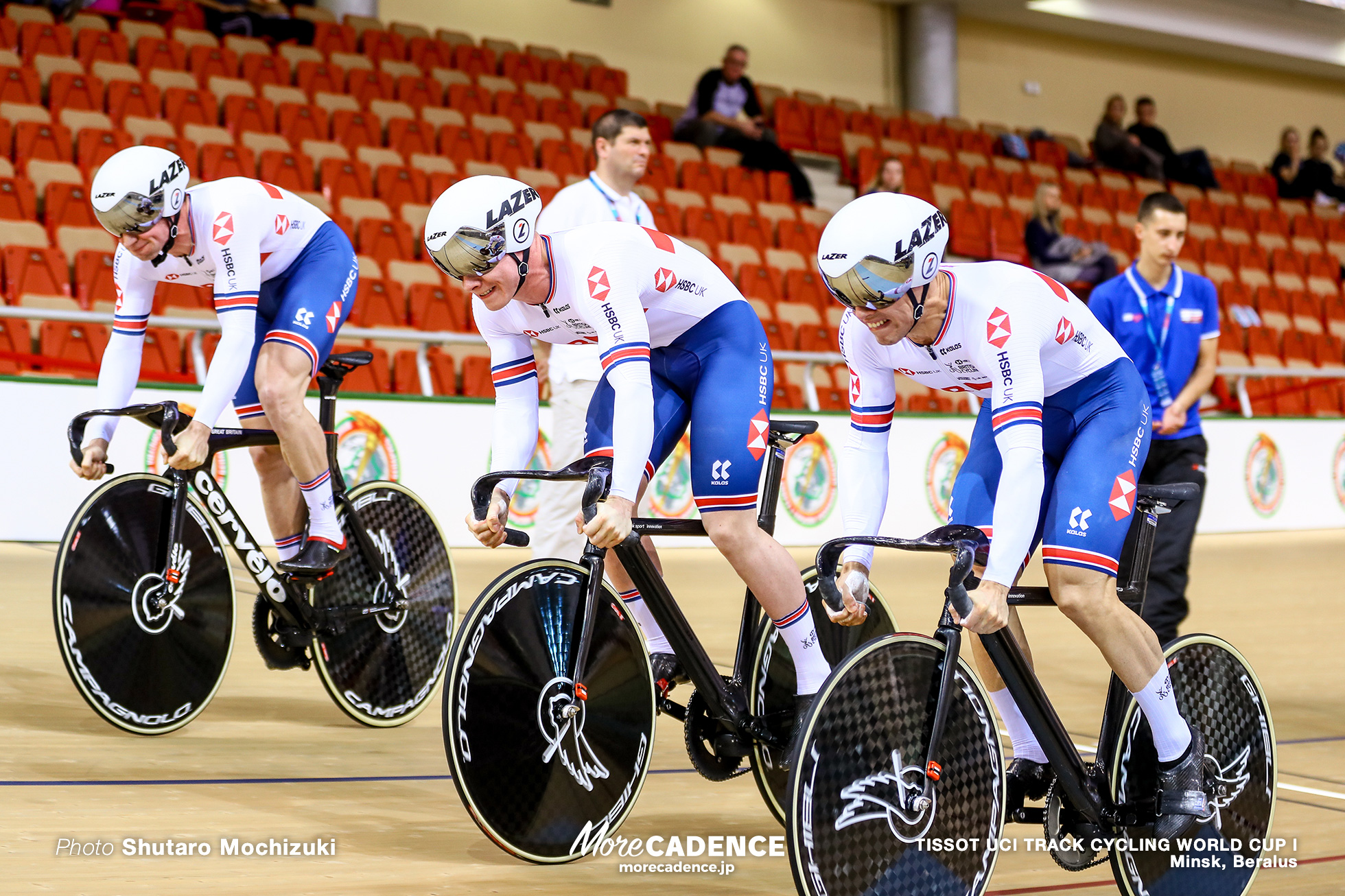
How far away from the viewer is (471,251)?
10.2 feet

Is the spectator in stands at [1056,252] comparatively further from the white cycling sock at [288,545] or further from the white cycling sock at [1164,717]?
the white cycling sock at [1164,717]

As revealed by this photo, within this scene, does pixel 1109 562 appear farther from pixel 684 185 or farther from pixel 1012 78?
pixel 1012 78

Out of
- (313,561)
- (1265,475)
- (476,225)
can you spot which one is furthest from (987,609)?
(1265,475)

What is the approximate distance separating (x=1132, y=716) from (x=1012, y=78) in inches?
775

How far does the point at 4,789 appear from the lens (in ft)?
11.7

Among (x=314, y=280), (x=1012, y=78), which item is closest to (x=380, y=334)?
(x=314, y=280)

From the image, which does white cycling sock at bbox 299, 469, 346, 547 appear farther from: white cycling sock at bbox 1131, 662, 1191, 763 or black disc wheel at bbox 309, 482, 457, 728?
white cycling sock at bbox 1131, 662, 1191, 763

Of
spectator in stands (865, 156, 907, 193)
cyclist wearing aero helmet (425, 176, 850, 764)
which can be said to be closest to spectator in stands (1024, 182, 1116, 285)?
spectator in stands (865, 156, 907, 193)

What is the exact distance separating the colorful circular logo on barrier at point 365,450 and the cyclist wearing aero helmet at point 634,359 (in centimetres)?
486

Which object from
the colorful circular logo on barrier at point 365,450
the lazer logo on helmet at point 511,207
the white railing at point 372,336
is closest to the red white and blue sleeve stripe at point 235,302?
the lazer logo on helmet at point 511,207

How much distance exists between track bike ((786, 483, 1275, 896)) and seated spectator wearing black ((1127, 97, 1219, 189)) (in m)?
17.5

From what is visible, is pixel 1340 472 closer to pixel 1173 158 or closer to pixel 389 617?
pixel 1173 158

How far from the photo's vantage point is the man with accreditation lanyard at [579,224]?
5711mm

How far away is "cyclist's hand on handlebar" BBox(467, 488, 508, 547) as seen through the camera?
337 centimetres
